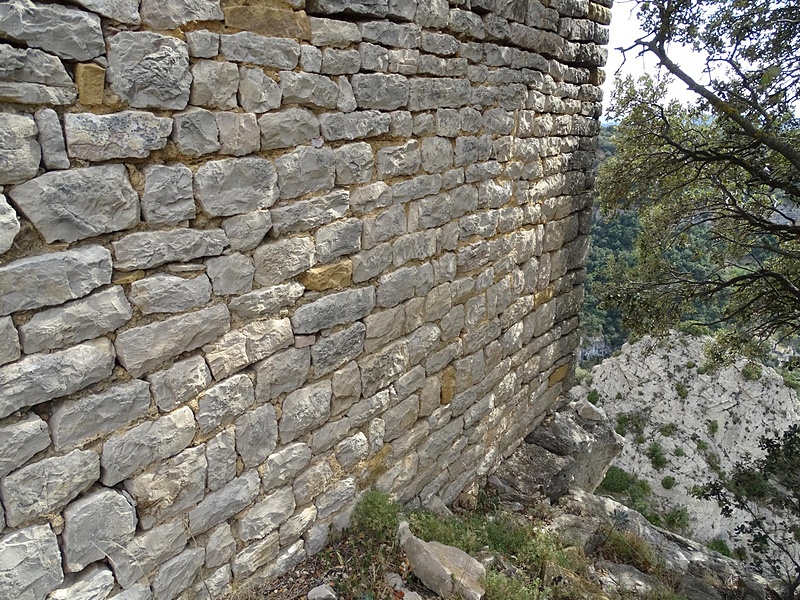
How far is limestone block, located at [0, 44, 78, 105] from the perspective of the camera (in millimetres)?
1457

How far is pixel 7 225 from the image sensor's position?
59.6 inches

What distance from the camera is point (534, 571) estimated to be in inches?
142

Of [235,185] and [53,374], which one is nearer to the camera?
[53,374]

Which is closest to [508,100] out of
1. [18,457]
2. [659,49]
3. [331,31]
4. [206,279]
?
[331,31]

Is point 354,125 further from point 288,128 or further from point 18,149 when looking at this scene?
point 18,149

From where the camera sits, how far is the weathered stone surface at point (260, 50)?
6.59 feet

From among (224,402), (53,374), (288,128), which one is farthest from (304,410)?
(288,128)

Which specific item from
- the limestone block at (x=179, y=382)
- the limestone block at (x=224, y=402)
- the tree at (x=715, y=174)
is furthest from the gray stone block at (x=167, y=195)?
the tree at (x=715, y=174)

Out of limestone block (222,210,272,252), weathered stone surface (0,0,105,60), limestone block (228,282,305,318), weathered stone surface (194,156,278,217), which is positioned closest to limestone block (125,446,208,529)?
limestone block (228,282,305,318)

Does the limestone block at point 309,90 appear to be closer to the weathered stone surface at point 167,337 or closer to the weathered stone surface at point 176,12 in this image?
the weathered stone surface at point 176,12

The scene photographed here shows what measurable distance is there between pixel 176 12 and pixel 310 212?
0.91 metres

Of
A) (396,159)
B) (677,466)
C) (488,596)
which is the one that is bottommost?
(677,466)

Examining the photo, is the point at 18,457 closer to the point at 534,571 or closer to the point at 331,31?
the point at 331,31

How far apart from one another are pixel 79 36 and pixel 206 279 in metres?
0.87
